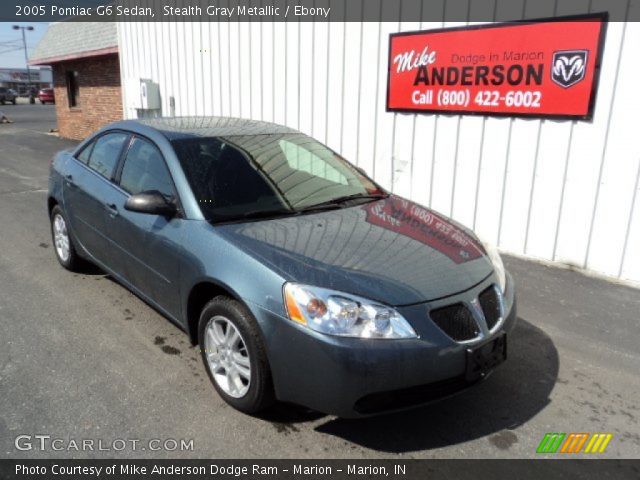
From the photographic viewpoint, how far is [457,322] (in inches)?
104

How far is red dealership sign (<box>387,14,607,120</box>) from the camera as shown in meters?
5.10

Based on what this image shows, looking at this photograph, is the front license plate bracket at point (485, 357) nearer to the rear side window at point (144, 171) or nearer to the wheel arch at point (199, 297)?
the wheel arch at point (199, 297)

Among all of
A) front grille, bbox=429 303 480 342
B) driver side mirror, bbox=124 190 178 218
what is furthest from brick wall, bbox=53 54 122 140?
front grille, bbox=429 303 480 342

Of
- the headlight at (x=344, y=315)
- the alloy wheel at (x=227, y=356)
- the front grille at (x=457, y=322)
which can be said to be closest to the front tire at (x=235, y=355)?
the alloy wheel at (x=227, y=356)

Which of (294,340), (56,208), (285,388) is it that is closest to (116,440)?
(285,388)

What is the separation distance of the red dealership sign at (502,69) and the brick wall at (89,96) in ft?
35.2

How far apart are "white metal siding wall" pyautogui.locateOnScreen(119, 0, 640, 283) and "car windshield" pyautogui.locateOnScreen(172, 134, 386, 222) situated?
238cm

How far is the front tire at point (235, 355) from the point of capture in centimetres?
271

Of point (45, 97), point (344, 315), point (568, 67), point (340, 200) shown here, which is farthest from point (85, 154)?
point (45, 97)

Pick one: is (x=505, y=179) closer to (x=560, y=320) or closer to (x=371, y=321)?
(x=560, y=320)
